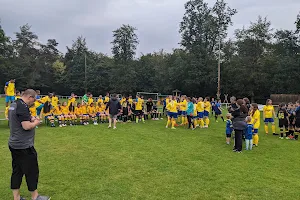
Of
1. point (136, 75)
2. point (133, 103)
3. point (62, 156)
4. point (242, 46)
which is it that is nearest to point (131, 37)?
point (136, 75)

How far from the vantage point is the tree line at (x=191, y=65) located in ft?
121

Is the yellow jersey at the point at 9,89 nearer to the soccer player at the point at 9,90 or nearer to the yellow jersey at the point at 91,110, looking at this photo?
the soccer player at the point at 9,90

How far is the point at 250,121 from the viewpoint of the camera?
9625 millimetres

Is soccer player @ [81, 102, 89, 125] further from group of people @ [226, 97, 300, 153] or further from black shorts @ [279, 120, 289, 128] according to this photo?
black shorts @ [279, 120, 289, 128]

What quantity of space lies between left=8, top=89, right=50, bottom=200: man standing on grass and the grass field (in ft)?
2.81

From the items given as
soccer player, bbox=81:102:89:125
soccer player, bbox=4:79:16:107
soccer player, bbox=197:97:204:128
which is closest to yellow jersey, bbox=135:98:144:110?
soccer player, bbox=81:102:89:125

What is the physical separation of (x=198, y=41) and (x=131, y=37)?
12.3 metres

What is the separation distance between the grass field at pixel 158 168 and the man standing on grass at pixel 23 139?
0.86 m

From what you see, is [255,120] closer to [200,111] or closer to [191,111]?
[191,111]

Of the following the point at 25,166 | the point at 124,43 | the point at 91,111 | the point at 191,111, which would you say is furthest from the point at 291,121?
the point at 124,43

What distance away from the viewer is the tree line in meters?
36.8

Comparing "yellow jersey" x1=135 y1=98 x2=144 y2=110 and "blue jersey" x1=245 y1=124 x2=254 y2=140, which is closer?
"blue jersey" x1=245 y1=124 x2=254 y2=140

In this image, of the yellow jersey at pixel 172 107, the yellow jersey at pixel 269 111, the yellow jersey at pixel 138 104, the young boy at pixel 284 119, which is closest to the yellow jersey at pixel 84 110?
the yellow jersey at pixel 138 104

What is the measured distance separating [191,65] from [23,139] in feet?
122
